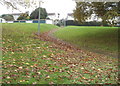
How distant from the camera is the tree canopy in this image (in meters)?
15.8

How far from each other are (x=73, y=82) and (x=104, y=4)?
1343 centimetres

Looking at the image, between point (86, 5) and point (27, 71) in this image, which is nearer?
point (27, 71)

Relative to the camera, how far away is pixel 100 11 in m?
19.0

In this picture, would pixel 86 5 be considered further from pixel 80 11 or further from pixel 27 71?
pixel 27 71

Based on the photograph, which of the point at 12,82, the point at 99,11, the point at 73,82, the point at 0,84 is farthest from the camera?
the point at 99,11

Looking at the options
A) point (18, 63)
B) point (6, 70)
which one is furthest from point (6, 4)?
point (6, 70)

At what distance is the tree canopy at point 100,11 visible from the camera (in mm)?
15840

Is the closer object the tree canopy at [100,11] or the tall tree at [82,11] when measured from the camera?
the tree canopy at [100,11]

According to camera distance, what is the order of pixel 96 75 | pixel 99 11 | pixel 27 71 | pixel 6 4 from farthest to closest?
1. pixel 99 11
2. pixel 6 4
3. pixel 96 75
4. pixel 27 71

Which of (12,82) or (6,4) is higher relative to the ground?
(6,4)

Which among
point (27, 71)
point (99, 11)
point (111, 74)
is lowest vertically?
point (111, 74)

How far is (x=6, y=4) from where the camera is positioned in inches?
523

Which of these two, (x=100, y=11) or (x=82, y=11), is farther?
(x=82, y=11)

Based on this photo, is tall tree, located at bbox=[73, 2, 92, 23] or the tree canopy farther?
tall tree, located at bbox=[73, 2, 92, 23]
